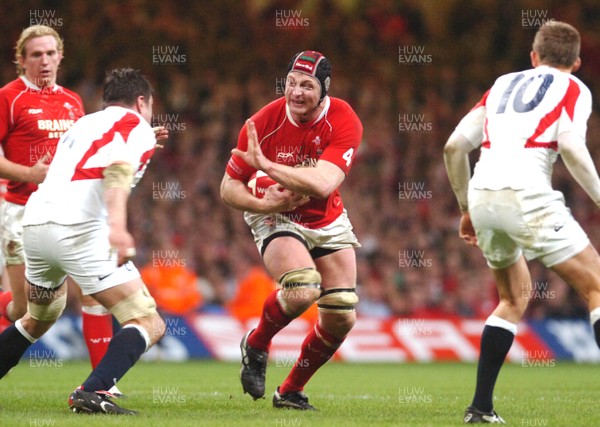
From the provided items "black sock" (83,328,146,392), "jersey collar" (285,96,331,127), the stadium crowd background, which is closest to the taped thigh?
"black sock" (83,328,146,392)

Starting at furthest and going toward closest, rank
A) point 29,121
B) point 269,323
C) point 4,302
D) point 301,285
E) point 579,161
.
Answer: point 4,302 → point 29,121 → point 269,323 → point 301,285 → point 579,161

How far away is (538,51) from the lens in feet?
20.2

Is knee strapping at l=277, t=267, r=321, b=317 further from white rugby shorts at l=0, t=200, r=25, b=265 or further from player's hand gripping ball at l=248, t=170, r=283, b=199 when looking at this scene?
white rugby shorts at l=0, t=200, r=25, b=265

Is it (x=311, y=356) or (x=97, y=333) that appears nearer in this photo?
(x=311, y=356)

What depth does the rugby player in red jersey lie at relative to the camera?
22.2 feet

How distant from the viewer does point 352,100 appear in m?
19.0

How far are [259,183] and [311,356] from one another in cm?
127

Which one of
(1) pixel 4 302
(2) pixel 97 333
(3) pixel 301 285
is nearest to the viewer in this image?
(3) pixel 301 285

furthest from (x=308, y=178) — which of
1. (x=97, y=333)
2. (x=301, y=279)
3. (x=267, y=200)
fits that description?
(x=97, y=333)

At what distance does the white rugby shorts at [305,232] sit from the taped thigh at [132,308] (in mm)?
1210

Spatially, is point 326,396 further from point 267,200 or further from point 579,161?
point 579,161

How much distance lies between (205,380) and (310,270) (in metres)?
3.92

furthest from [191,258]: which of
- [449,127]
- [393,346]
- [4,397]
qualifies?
[4,397]

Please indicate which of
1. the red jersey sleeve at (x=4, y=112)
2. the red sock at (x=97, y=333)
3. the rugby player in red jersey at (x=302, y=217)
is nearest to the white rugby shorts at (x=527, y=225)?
the rugby player in red jersey at (x=302, y=217)
